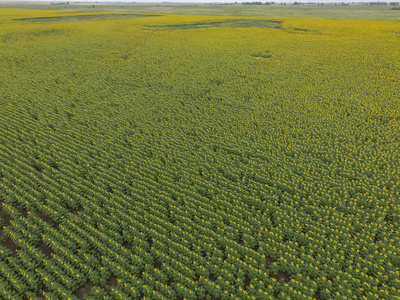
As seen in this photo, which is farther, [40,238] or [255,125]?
[255,125]

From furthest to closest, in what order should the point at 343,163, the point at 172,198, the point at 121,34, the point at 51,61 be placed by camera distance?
the point at 121,34 → the point at 51,61 → the point at 343,163 → the point at 172,198

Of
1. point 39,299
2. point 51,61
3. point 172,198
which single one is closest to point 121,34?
point 51,61

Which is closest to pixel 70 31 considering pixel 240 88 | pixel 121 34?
pixel 121 34

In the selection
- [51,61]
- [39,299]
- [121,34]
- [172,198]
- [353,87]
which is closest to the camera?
[39,299]

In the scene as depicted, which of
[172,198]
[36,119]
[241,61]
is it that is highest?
[241,61]

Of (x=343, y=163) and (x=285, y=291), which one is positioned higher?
(x=343, y=163)

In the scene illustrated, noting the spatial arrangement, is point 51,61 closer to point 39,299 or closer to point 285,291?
point 39,299
